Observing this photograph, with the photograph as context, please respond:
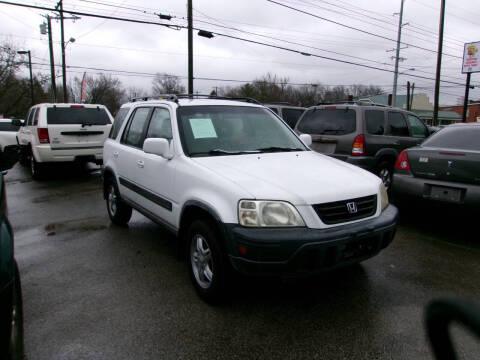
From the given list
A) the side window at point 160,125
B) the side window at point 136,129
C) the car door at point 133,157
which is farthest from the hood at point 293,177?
the side window at point 136,129

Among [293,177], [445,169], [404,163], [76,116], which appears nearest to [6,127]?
[76,116]

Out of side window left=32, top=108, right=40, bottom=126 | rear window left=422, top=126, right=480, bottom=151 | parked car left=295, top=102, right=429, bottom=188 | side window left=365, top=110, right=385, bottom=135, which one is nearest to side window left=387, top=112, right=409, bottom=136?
parked car left=295, top=102, right=429, bottom=188

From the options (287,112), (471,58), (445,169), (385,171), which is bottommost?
(385,171)

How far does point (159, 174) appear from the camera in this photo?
381 cm

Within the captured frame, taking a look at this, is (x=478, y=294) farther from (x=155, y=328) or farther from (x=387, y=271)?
(x=155, y=328)

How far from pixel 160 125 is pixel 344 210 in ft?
7.61

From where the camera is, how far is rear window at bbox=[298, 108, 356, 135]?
7.03m

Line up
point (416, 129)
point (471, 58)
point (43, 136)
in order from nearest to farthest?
point (416, 129) < point (43, 136) < point (471, 58)

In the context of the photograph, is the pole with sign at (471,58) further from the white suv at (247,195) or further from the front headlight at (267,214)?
the front headlight at (267,214)

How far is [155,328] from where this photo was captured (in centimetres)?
Answer: 279

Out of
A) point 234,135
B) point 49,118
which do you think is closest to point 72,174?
point 49,118

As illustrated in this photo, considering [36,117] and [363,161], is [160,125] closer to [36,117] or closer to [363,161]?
[363,161]

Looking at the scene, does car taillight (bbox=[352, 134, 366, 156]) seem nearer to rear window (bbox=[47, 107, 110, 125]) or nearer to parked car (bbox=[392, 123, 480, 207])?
parked car (bbox=[392, 123, 480, 207])

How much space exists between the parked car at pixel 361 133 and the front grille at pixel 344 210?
12.7ft
